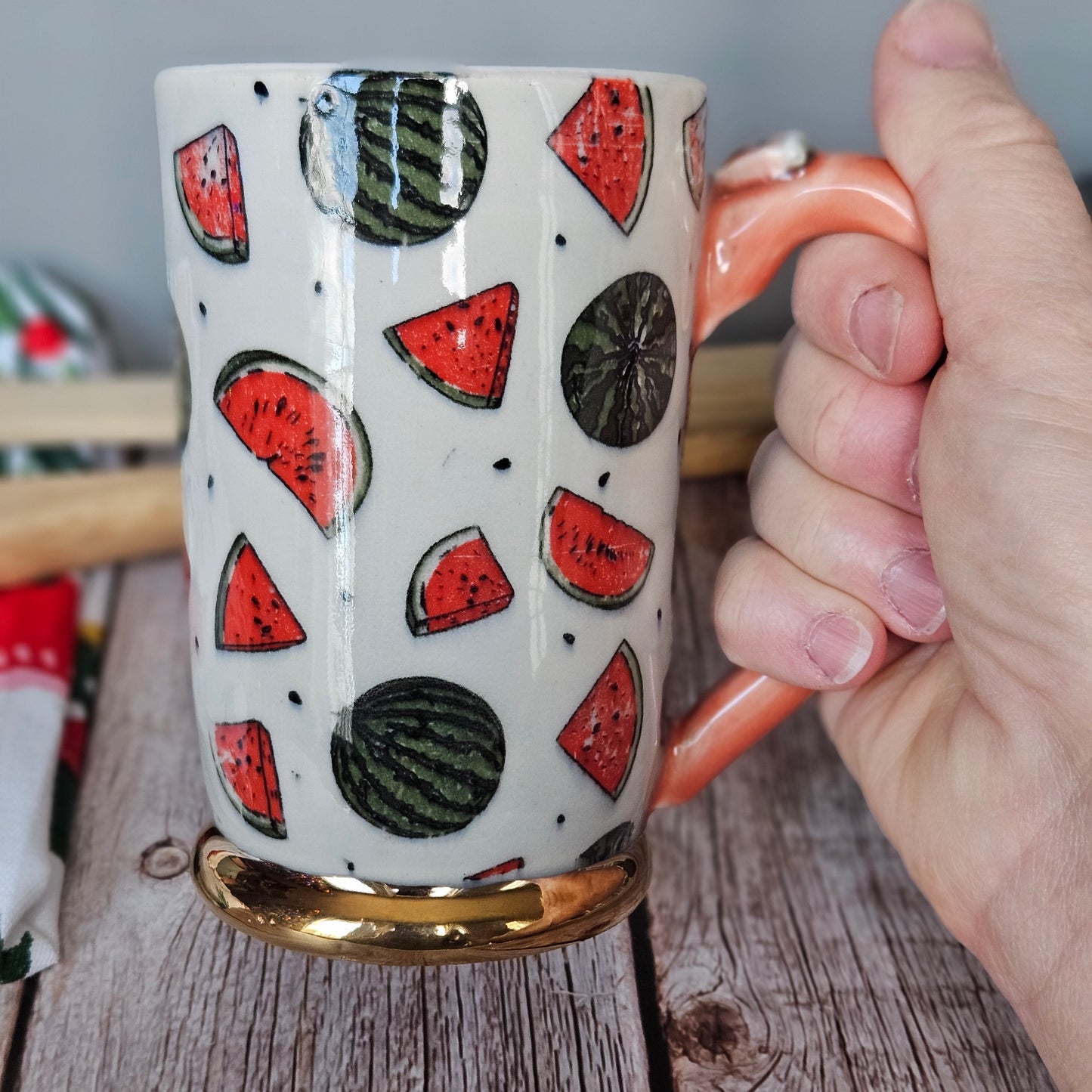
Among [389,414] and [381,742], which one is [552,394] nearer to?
[389,414]

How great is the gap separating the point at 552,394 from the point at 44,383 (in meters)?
0.96

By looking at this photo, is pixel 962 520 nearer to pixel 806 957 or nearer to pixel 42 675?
pixel 806 957

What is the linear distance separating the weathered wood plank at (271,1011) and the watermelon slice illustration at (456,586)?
22cm

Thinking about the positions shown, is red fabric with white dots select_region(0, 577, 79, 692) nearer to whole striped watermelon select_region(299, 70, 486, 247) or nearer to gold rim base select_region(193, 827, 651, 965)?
gold rim base select_region(193, 827, 651, 965)

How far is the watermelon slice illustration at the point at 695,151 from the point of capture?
1.88ft

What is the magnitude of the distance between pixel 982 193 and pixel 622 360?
223 mm

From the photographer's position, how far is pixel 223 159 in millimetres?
527

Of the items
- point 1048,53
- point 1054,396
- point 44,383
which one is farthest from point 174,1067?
point 1048,53

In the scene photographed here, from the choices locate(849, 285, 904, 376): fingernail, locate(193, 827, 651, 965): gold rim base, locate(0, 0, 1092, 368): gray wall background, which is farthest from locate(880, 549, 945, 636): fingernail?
locate(0, 0, 1092, 368): gray wall background

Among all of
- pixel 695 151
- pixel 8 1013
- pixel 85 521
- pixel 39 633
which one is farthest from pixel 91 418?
pixel 695 151

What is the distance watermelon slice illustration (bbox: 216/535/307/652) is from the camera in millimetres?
567

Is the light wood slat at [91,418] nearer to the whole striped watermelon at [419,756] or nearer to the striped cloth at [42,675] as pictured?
the striped cloth at [42,675]

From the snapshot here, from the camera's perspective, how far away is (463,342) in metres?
0.52

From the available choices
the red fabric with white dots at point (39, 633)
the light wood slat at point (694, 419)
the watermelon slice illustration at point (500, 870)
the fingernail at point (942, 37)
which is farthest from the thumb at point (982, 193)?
the red fabric with white dots at point (39, 633)
